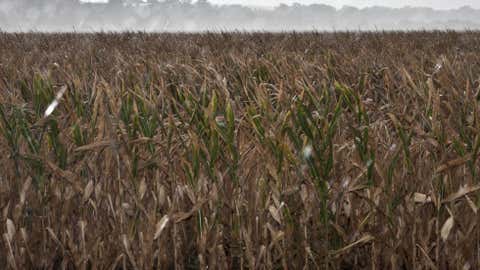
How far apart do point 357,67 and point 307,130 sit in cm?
222

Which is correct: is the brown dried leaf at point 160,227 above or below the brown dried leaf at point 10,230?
above

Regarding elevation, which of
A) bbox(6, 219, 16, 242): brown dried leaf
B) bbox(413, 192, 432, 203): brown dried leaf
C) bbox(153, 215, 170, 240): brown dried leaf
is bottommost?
bbox(6, 219, 16, 242): brown dried leaf

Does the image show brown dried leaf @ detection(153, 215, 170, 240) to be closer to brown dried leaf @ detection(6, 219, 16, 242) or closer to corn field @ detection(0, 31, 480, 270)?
corn field @ detection(0, 31, 480, 270)

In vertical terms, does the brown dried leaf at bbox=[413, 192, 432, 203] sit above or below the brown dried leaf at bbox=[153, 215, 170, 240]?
above

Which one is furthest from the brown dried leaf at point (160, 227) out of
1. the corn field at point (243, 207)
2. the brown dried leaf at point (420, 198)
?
the brown dried leaf at point (420, 198)

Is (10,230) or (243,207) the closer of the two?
(10,230)

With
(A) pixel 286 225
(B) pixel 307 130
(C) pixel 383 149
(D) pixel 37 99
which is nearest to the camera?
(A) pixel 286 225

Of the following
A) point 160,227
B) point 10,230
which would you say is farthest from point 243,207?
point 10,230

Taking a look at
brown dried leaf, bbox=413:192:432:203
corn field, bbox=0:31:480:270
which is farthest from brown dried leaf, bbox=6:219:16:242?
brown dried leaf, bbox=413:192:432:203

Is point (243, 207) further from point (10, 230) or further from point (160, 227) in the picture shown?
point (10, 230)

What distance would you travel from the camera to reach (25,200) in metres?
1.45

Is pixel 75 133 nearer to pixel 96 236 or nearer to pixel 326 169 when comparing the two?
pixel 96 236

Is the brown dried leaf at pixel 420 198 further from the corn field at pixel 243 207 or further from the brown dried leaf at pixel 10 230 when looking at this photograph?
the brown dried leaf at pixel 10 230

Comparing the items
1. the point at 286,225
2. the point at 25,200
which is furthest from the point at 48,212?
the point at 286,225
